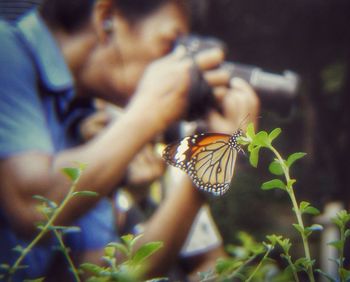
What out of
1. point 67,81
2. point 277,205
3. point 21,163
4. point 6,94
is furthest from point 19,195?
point 277,205

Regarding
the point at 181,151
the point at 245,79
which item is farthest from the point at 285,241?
the point at 245,79

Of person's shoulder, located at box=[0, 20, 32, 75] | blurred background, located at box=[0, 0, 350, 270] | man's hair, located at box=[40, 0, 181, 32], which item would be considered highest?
man's hair, located at box=[40, 0, 181, 32]

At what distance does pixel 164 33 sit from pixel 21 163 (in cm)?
48

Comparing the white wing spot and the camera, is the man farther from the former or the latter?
the white wing spot

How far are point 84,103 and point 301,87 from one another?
1.84ft

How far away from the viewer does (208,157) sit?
67cm

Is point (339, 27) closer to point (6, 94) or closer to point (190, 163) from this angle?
point (6, 94)

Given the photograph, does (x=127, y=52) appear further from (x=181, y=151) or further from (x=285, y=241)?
(x=285, y=241)

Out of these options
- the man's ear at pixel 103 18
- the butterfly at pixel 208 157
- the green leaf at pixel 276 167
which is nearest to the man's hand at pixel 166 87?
the man's ear at pixel 103 18

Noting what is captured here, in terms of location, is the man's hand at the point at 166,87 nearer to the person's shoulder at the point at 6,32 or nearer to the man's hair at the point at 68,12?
the man's hair at the point at 68,12

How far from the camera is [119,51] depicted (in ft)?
4.84

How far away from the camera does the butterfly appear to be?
0.61m

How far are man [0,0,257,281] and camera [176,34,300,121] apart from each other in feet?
0.07

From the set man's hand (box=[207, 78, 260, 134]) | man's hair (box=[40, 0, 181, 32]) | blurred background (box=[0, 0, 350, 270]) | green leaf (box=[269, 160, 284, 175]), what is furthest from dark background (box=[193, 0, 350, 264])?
green leaf (box=[269, 160, 284, 175])
